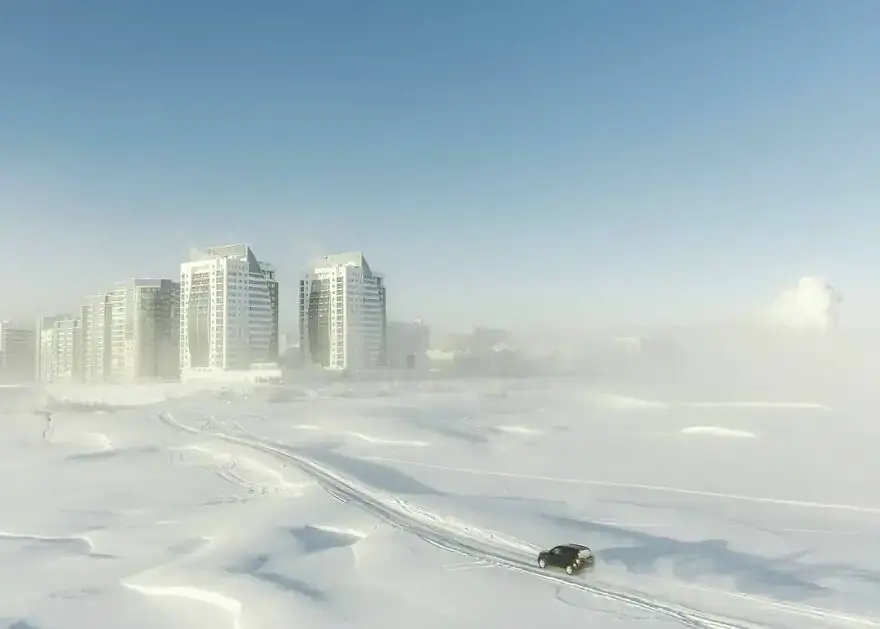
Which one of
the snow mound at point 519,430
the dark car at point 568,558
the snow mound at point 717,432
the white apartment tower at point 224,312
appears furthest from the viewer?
the white apartment tower at point 224,312

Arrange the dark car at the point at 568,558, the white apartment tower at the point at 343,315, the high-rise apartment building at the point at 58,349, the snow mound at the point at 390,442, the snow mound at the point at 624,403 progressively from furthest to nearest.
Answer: the high-rise apartment building at the point at 58,349 → the white apartment tower at the point at 343,315 → the snow mound at the point at 624,403 → the snow mound at the point at 390,442 → the dark car at the point at 568,558

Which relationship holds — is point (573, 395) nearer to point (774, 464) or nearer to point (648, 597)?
point (774, 464)

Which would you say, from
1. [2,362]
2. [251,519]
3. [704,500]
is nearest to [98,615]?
[251,519]

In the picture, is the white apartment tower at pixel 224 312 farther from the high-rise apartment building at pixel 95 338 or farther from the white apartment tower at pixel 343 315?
the high-rise apartment building at pixel 95 338

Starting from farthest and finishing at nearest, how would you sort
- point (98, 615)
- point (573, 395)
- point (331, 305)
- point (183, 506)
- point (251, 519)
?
point (331, 305)
point (573, 395)
point (183, 506)
point (251, 519)
point (98, 615)

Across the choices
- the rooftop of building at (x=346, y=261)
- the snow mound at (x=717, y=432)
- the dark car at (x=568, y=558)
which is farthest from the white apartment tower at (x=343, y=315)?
the dark car at (x=568, y=558)

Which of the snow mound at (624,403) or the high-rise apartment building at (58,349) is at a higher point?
the high-rise apartment building at (58,349)

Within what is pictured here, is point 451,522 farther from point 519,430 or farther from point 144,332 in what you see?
point 144,332

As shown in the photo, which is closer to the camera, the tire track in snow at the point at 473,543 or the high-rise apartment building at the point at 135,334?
the tire track in snow at the point at 473,543
